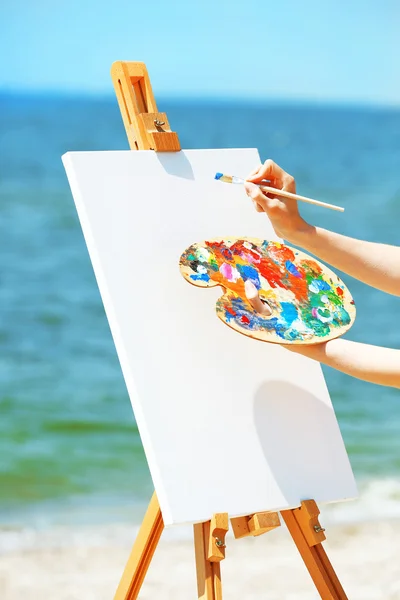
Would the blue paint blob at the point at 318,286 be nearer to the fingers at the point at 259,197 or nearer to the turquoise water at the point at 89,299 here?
the fingers at the point at 259,197

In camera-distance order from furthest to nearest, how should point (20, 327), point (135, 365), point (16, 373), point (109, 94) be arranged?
point (109, 94) < point (20, 327) < point (16, 373) < point (135, 365)

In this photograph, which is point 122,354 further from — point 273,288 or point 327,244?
point 327,244

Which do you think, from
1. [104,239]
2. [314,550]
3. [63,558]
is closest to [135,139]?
[104,239]

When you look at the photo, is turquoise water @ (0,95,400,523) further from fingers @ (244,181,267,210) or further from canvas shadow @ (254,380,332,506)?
fingers @ (244,181,267,210)

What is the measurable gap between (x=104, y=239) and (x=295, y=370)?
542 mm

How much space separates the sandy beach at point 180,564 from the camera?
3.56 meters

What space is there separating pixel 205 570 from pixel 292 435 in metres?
0.38

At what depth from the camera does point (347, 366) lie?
2.00 meters

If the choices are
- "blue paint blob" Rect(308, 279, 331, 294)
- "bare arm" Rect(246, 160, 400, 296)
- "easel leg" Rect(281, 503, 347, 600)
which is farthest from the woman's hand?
"easel leg" Rect(281, 503, 347, 600)

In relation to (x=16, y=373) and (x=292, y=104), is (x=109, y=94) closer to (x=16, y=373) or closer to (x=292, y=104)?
(x=292, y=104)

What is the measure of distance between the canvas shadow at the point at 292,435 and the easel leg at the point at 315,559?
0.15 feet

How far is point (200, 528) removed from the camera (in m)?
2.11

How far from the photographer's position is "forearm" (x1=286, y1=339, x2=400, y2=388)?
194cm

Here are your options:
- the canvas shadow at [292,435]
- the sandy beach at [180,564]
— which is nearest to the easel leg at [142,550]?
the canvas shadow at [292,435]
